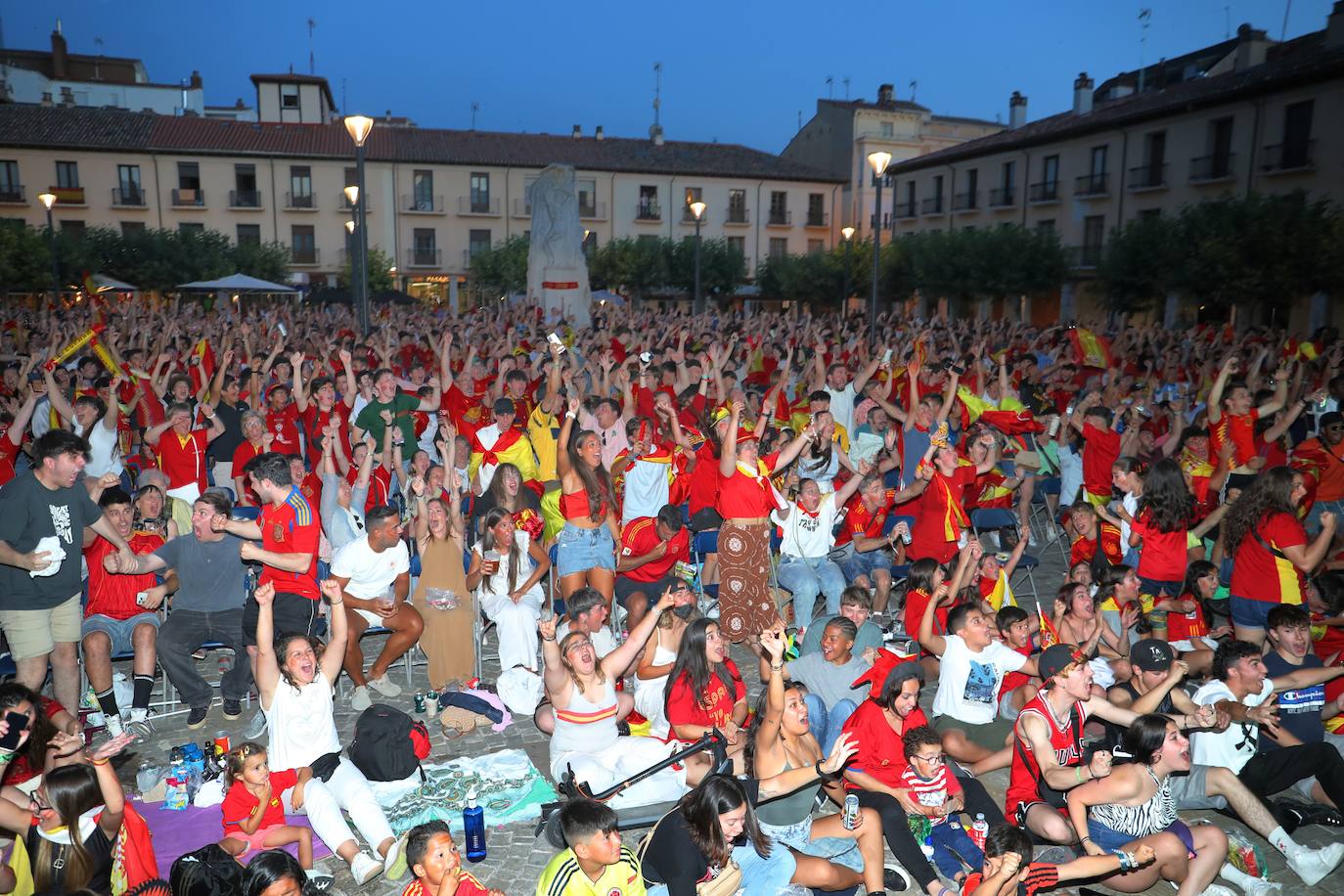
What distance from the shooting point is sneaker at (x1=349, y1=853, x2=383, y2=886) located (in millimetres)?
4728

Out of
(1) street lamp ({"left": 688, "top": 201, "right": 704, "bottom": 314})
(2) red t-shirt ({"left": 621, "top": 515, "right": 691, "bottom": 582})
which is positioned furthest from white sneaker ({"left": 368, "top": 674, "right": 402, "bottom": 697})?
(1) street lamp ({"left": 688, "top": 201, "right": 704, "bottom": 314})

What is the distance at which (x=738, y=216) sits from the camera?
51.9 meters

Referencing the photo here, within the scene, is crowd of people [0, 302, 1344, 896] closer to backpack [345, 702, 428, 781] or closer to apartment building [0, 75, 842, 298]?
backpack [345, 702, 428, 781]

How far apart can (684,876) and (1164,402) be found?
8.81 m

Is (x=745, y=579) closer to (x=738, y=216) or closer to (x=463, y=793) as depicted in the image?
(x=463, y=793)

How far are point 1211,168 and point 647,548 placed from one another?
2981cm

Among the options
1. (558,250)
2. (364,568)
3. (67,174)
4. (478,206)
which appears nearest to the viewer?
(364,568)

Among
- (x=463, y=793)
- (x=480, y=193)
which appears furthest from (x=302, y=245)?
(x=463, y=793)

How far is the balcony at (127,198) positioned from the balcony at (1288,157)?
148 feet

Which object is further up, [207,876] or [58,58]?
[58,58]

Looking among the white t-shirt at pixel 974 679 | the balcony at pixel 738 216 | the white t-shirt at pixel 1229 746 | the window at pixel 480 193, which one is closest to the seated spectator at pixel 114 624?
the white t-shirt at pixel 974 679

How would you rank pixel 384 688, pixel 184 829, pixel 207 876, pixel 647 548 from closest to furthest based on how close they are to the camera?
pixel 207 876
pixel 184 829
pixel 384 688
pixel 647 548

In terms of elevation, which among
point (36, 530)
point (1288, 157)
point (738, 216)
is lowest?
point (36, 530)

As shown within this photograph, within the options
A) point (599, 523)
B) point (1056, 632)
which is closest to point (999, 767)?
point (1056, 632)
